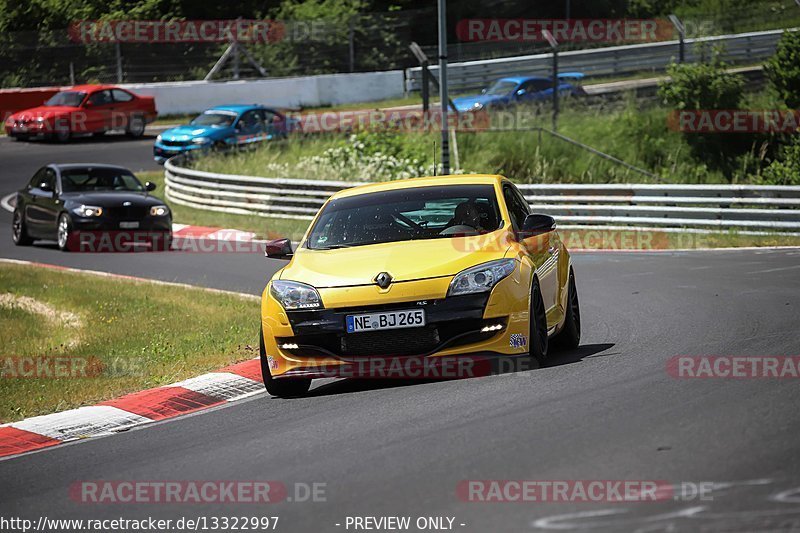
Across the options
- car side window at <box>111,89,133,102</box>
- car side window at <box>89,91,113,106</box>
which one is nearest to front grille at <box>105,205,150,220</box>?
car side window at <box>89,91,113,106</box>

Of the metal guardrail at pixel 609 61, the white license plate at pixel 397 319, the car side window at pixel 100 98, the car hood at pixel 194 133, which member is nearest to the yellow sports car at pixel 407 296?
the white license plate at pixel 397 319

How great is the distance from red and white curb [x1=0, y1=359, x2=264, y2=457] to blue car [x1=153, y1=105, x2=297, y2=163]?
24265mm

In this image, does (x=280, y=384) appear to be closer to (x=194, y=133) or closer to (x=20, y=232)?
(x=20, y=232)

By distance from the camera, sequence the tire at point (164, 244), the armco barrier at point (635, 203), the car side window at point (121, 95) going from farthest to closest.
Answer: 1. the car side window at point (121, 95)
2. the tire at point (164, 244)
3. the armco barrier at point (635, 203)

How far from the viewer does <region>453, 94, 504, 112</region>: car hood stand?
34.3 metres

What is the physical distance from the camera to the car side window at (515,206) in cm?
1031

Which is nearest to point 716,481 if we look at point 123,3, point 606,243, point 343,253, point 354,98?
point 343,253

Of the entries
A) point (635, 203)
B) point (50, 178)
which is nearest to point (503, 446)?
point (635, 203)

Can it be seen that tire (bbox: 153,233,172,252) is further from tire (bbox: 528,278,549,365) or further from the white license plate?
the white license plate

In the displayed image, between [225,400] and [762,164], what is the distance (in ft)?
71.5

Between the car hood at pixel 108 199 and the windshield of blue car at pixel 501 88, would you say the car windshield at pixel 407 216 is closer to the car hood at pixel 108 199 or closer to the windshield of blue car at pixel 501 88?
the car hood at pixel 108 199

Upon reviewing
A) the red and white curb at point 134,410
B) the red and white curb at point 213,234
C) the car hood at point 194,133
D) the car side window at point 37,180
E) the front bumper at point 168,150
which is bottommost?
the red and white curb at point 213,234

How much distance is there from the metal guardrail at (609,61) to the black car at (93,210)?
54.5 feet

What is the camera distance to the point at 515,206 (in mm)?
10711
